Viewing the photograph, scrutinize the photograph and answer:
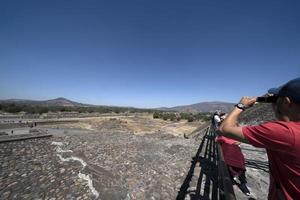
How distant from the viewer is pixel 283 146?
112cm

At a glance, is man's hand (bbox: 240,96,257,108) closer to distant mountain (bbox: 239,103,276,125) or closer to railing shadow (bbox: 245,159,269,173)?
railing shadow (bbox: 245,159,269,173)

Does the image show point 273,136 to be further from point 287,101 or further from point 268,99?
point 268,99

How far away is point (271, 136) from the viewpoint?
113cm

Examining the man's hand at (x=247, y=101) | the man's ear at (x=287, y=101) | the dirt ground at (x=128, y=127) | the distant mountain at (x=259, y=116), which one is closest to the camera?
the man's ear at (x=287, y=101)

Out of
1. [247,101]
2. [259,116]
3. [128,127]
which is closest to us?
[247,101]

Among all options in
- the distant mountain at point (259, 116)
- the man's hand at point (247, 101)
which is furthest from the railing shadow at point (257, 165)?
the man's hand at point (247, 101)

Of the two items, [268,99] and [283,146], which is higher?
[268,99]

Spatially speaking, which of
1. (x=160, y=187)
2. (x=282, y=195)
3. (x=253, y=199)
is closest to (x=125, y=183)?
(x=160, y=187)

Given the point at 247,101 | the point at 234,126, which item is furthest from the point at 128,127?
the point at 234,126

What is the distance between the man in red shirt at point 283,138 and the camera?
1103 millimetres

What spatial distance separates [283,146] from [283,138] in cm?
6

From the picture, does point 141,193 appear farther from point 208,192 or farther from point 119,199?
point 208,192

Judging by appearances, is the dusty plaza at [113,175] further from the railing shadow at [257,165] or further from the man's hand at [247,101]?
the man's hand at [247,101]

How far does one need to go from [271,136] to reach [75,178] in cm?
649
